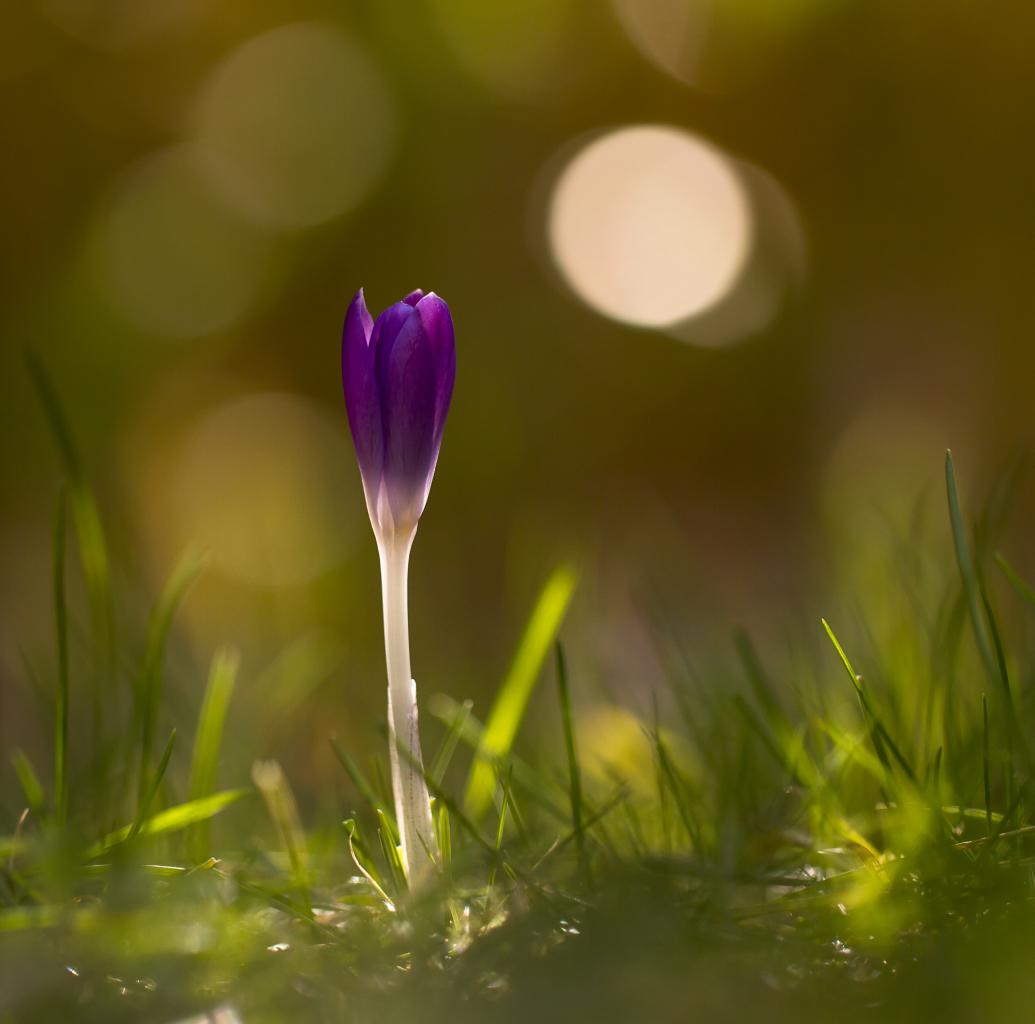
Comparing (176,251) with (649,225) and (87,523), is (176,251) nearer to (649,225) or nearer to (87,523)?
(649,225)

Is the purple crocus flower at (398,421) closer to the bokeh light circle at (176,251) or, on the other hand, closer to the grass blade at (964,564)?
the grass blade at (964,564)

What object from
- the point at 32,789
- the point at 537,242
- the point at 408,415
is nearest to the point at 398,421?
the point at 408,415

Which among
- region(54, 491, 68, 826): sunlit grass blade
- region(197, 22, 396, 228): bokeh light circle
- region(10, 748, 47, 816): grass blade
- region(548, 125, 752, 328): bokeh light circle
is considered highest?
region(197, 22, 396, 228): bokeh light circle

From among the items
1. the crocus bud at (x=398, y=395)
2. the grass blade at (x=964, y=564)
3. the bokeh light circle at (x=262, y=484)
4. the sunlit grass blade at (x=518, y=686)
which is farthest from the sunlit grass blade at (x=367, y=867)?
the bokeh light circle at (x=262, y=484)

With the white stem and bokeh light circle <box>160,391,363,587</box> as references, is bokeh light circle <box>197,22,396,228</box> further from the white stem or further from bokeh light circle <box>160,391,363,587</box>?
the white stem

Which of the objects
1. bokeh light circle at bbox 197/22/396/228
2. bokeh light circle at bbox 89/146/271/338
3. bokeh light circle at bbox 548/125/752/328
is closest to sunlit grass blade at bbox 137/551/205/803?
bokeh light circle at bbox 89/146/271/338

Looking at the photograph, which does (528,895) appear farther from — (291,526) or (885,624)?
(291,526)
